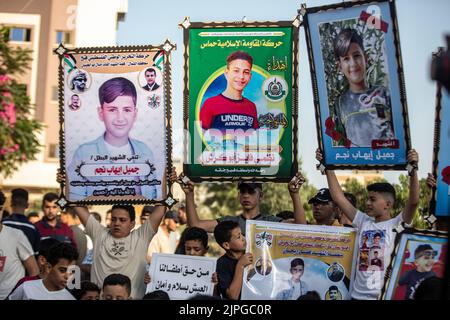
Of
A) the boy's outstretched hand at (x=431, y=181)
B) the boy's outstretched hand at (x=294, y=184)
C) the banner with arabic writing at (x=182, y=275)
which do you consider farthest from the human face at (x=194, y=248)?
the boy's outstretched hand at (x=431, y=181)

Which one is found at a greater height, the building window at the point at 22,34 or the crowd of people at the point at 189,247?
the building window at the point at 22,34

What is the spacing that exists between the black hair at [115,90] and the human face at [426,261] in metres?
3.00

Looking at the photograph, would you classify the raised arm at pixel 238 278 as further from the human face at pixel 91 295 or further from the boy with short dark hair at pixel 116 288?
the human face at pixel 91 295

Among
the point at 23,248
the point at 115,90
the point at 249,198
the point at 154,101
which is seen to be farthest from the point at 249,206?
the point at 23,248

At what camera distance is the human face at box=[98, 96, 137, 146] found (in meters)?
8.43

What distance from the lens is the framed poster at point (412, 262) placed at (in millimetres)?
7035

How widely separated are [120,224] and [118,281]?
0.90m

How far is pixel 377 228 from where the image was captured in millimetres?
7469

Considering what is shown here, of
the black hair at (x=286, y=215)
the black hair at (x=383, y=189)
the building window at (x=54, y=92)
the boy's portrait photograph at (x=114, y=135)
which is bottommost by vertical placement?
the black hair at (x=286, y=215)

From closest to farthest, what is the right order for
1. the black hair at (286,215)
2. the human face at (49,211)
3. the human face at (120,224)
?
1. the human face at (120,224)
2. the black hair at (286,215)
3. the human face at (49,211)

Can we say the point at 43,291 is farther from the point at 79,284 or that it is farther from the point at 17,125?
the point at 17,125

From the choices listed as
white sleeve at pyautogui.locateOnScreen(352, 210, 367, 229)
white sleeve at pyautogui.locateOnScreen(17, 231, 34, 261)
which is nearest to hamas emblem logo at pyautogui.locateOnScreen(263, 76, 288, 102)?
white sleeve at pyautogui.locateOnScreen(352, 210, 367, 229)

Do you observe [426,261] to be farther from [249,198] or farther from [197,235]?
[197,235]
